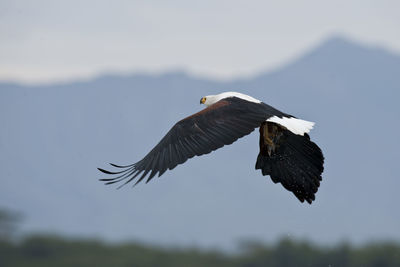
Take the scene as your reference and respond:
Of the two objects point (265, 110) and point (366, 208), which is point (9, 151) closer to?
point (366, 208)

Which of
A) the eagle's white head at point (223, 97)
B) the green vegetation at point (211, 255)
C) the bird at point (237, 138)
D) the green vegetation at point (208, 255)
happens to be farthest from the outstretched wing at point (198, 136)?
the green vegetation at point (211, 255)

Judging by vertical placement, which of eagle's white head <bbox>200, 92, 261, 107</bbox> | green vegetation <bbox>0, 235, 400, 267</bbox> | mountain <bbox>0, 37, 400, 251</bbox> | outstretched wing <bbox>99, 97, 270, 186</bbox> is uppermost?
mountain <bbox>0, 37, 400, 251</bbox>

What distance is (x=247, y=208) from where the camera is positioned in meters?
153

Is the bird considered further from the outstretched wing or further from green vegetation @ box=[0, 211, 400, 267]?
green vegetation @ box=[0, 211, 400, 267]

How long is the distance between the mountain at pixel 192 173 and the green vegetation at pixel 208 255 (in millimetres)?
81399

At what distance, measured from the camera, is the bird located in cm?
838

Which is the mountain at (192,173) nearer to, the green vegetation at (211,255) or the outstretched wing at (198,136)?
the green vegetation at (211,255)

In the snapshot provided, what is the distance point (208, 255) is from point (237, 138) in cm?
2622

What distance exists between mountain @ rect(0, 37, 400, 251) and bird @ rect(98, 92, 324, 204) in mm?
108180

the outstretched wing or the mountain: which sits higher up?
the mountain

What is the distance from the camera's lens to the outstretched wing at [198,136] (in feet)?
27.3

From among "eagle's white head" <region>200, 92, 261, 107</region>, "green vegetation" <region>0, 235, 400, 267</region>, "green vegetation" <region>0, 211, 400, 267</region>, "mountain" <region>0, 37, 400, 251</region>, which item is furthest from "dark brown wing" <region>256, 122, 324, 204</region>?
"mountain" <region>0, 37, 400, 251</region>

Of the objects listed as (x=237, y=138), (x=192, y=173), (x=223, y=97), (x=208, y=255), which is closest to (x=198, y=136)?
(x=237, y=138)

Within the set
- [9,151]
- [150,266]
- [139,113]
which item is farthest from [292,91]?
[150,266]
